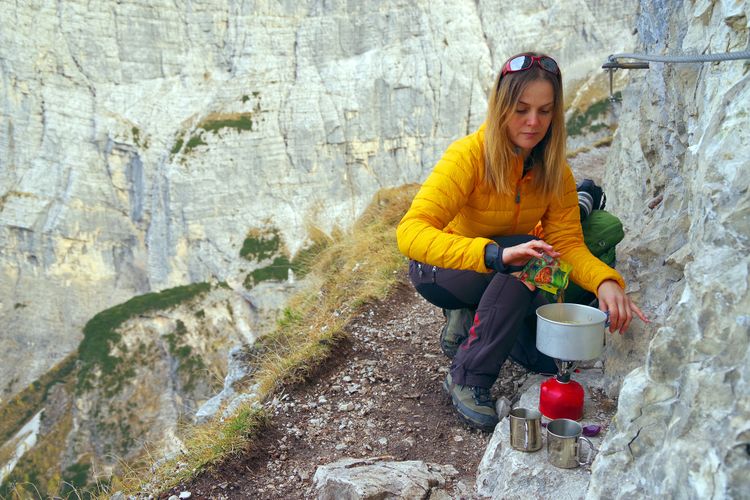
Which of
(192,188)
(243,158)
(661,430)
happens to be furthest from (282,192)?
(661,430)

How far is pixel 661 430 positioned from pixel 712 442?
24 centimetres

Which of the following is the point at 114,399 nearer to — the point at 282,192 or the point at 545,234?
the point at 282,192

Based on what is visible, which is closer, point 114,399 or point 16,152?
point 114,399

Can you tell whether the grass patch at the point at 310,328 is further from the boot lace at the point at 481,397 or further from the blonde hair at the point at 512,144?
the blonde hair at the point at 512,144

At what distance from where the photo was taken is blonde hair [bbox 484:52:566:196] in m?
2.54

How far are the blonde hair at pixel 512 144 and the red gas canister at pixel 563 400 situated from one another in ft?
3.10

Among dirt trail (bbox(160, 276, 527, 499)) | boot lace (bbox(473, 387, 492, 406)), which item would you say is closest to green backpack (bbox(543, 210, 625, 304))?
boot lace (bbox(473, 387, 492, 406))

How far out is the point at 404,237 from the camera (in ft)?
8.49

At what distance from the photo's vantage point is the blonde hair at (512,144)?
2.54 meters

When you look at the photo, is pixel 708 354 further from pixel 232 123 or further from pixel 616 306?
pixel 232 123

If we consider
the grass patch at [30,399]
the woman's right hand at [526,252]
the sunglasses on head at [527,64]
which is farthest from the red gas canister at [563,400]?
the grass patch at [30,399]

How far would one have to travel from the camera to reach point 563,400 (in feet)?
8.38

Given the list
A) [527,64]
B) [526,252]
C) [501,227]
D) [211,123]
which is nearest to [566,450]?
[526,252]

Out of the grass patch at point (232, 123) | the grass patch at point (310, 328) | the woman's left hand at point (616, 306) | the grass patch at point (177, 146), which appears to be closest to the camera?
the woman's left hand at point (616, 306)
